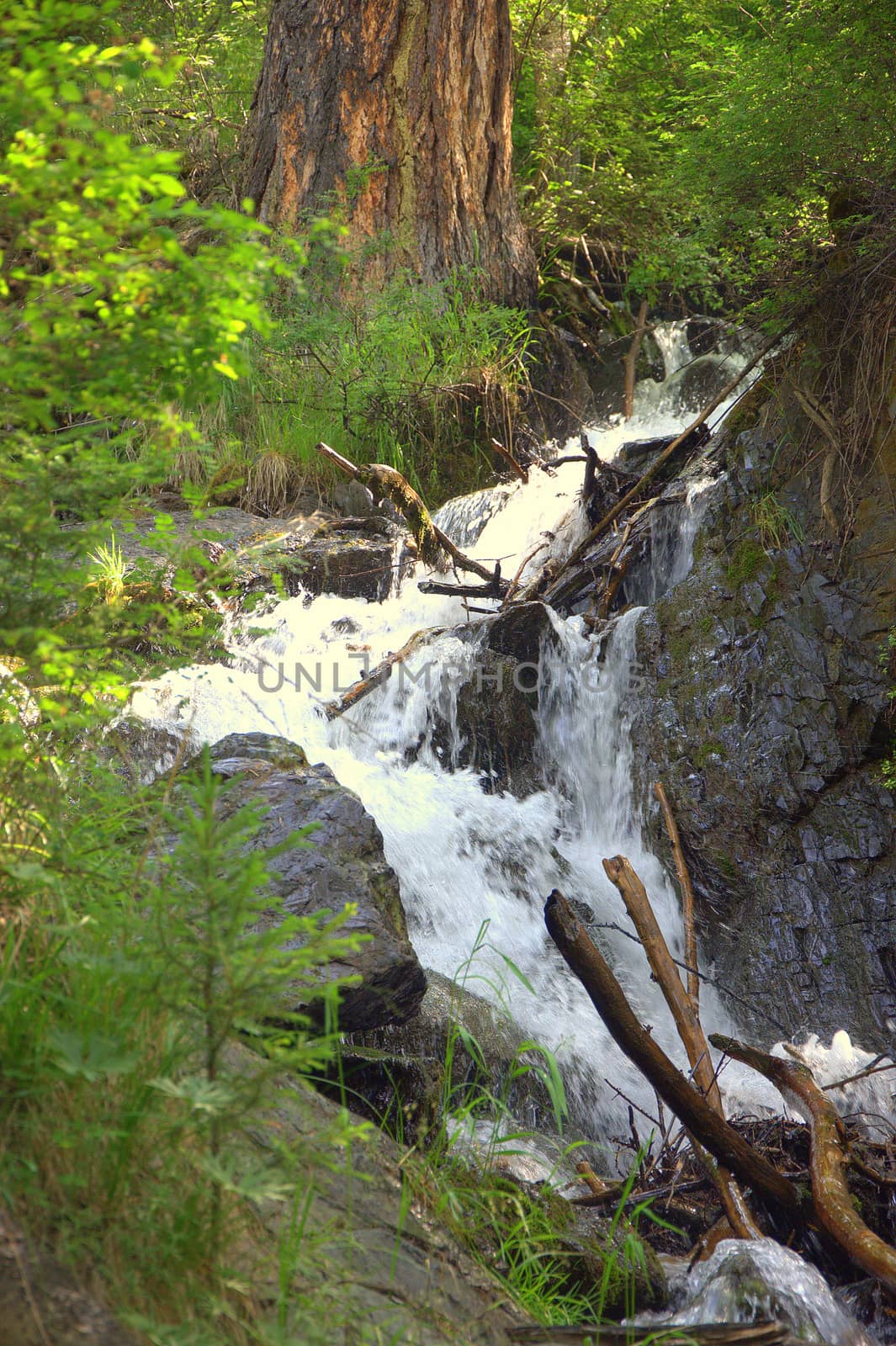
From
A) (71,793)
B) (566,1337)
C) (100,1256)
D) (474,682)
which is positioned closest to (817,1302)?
(566,1337)

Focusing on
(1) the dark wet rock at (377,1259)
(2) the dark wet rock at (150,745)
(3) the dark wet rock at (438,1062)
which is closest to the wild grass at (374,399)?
(2) the dark wet rock at (150,745)

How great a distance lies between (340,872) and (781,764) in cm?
229

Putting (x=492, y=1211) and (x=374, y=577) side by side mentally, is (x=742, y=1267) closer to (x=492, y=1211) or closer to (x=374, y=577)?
(x=492, y=1211)

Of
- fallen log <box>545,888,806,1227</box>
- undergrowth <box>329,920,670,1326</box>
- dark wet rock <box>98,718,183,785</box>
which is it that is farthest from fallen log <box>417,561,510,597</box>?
undergrowth <box>329,920,670,1326</box>

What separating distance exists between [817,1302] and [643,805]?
9.26 feet

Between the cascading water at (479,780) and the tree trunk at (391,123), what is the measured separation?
422cm

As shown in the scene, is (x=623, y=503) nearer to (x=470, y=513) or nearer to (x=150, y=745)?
(x=470, y=513)

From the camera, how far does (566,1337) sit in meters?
1.97

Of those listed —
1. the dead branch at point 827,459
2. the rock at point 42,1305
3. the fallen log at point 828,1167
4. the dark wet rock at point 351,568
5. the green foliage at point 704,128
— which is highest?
the green foliage at point 704,128

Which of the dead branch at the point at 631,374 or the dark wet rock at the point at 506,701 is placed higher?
the dead branch at the point at 631,374

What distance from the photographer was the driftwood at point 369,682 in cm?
572

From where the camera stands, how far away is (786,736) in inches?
183

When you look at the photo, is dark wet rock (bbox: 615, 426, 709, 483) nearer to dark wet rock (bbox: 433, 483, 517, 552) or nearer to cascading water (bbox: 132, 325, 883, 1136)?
cascading water (bbox: 132, 325, 883, 1136)

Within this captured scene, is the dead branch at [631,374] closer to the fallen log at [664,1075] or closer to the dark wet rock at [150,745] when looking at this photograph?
the dark wet rock at [150,745]
